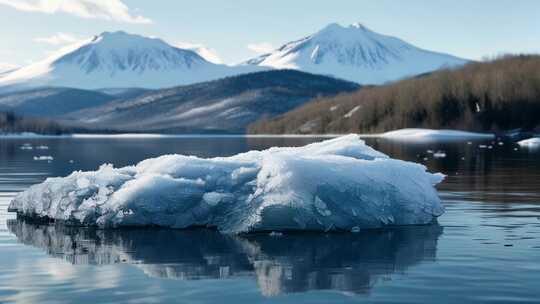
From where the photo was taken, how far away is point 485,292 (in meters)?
15.3

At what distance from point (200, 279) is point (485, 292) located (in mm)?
5874

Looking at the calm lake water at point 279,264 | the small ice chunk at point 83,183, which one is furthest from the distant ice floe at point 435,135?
the small ice chunk at point 83,183

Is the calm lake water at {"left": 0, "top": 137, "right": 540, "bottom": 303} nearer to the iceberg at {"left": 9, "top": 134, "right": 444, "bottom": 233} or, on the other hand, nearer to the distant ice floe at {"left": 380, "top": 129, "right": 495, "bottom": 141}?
the iceberg at {"left": 9, "top": 134, "right": 444, "bottom": 233}

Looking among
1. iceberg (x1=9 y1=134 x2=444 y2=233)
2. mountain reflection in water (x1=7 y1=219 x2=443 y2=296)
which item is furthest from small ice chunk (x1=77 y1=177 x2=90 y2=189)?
mountain reflection in water (x1=7 y1=219 x2=443 y2=296)

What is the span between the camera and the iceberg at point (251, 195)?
22766mm

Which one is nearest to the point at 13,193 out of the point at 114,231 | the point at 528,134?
the point at 114,231

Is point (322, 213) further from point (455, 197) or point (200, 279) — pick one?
point (455, 197)

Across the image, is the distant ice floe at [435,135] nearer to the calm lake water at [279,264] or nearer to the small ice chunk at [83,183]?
the calm lake water at [279,264]

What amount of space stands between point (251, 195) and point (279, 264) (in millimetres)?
4835

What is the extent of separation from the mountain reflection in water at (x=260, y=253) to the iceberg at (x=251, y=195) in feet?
1.73

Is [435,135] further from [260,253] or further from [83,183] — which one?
[260,253]

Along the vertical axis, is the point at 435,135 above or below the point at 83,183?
above

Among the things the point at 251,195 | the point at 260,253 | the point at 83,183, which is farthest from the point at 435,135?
the point at 260,253

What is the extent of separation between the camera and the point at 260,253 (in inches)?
779
